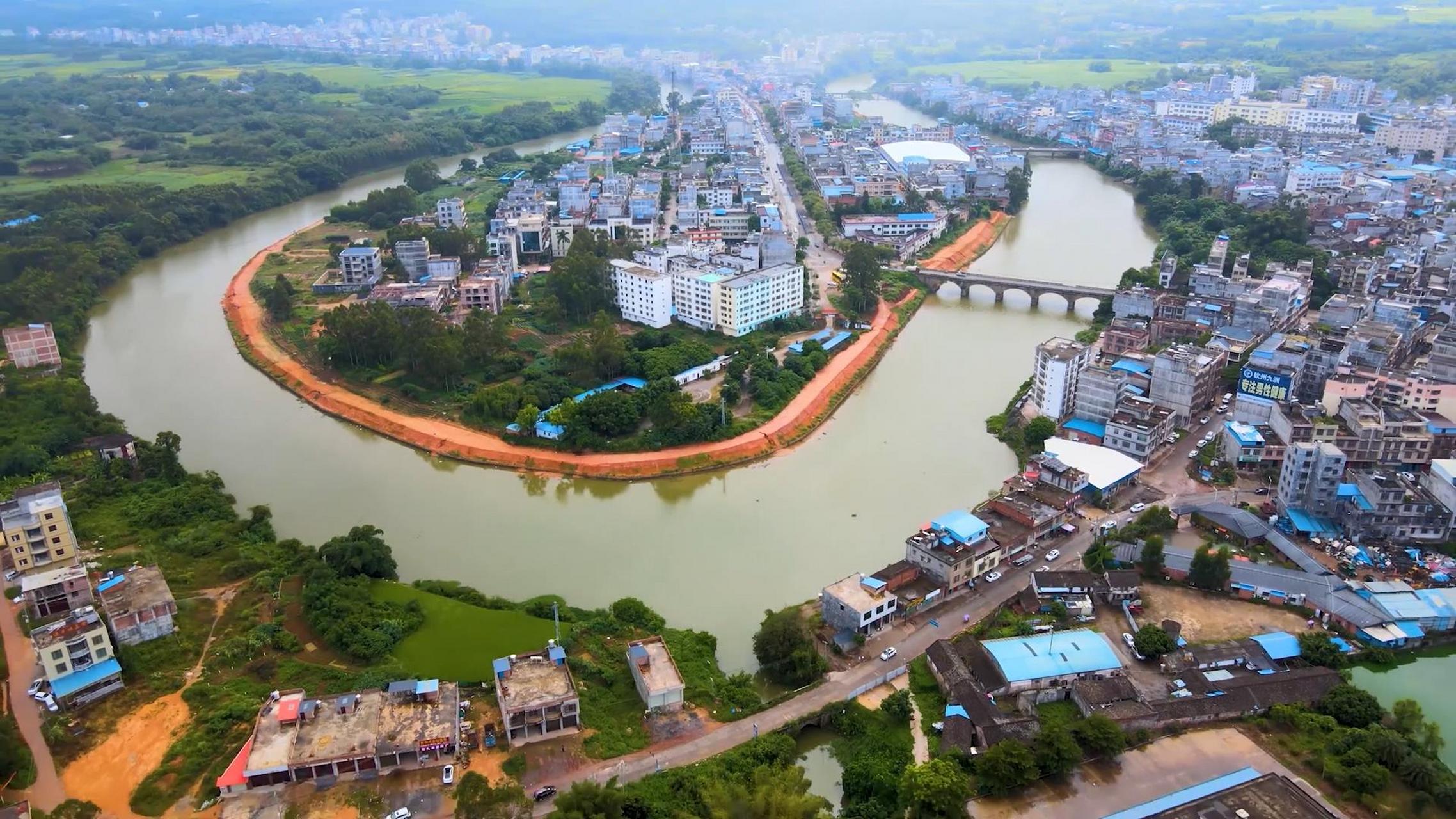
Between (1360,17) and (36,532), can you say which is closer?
(36,532)

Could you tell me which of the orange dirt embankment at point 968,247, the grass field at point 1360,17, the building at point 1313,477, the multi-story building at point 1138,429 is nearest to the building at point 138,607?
the multi-story building at point 1138,429

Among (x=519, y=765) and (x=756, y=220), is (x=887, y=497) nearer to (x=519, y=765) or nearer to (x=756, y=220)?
(x=519, y=765)

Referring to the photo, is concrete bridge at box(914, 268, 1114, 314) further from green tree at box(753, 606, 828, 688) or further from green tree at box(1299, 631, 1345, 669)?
green tree at box(753, 606, 828, 688)

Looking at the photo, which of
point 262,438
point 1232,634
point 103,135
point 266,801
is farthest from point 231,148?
point 1232,634

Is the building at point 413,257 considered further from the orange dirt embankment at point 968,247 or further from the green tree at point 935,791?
the green tree at point 935,791

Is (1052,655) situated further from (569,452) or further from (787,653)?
(569,452)

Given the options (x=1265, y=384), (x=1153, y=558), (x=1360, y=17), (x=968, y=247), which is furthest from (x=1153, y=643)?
(x=1360, y=17)

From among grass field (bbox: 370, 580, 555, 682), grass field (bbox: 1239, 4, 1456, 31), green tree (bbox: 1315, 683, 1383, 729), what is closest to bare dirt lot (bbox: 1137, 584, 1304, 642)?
green tree (bbox: 1315, 683, 1383, 729)

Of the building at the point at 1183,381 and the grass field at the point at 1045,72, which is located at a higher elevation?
the grass field at the point at 1045,72
